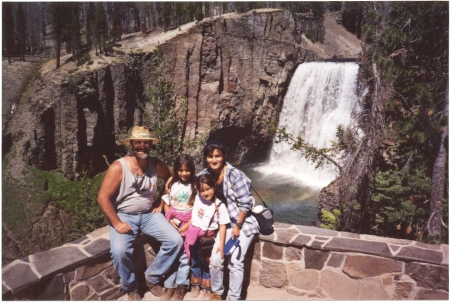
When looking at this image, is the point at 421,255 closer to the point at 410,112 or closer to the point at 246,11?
the point at 410,112

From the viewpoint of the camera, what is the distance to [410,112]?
6773 millimetres

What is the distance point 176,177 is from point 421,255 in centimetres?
286

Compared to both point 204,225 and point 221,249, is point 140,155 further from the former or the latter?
point 221,249

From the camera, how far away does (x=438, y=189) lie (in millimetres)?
5590

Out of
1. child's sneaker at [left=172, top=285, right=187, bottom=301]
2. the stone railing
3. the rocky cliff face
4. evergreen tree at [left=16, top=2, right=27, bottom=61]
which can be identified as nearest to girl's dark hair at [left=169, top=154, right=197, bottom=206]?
the stone railing

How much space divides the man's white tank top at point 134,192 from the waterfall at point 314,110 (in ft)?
51.7

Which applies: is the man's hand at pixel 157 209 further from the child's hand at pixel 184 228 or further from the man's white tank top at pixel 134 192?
the child's hand at pixel 184 228

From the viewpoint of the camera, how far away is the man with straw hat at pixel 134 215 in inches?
136

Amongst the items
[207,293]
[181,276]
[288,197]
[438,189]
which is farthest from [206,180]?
[288,197]

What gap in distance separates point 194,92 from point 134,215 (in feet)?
70.6

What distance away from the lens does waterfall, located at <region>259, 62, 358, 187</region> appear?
20641 mm

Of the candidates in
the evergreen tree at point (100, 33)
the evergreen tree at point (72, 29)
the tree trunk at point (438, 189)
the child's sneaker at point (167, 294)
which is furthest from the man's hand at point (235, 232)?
the evergreen tree at point (72, 29)

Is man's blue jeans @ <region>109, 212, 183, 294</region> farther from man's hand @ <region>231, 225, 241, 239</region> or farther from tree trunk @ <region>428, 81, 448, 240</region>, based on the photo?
tree trunk @ <region>428, 81, 448, 240</region>

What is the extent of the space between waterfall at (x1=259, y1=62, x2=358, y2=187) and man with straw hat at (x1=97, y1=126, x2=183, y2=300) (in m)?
15.8
